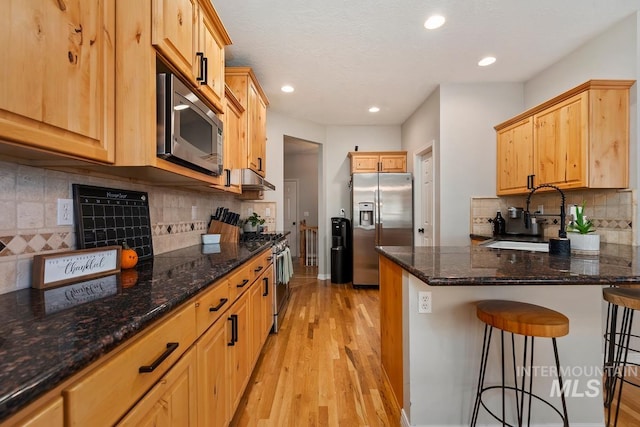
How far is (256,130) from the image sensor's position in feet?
10.1

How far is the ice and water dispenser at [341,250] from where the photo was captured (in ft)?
15.8

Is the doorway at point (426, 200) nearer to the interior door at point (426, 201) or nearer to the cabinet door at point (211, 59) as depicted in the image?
the interior door at point (426, 201)

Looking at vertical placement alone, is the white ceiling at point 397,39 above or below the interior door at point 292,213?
above

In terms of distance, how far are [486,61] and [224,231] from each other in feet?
10.5

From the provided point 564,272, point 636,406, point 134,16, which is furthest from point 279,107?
point 636,406

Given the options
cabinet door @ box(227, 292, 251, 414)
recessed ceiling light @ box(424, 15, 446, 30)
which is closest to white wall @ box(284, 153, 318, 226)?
recessed ceiling light @ box(424, 15, 446, 30)

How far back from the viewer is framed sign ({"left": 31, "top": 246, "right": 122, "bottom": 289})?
1.02 m

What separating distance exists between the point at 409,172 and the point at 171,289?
4259mm

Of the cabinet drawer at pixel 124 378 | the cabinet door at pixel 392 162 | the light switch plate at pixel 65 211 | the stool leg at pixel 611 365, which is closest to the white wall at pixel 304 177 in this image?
the cabinet door at pixel 392 162

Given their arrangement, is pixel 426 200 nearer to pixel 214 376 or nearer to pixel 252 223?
pixel 252 223

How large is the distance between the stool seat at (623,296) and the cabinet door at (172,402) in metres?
2.09

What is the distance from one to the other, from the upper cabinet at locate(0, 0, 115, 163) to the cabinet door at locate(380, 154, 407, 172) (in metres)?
4.22

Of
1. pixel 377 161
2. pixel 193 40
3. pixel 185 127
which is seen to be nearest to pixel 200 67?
pixel 193 40

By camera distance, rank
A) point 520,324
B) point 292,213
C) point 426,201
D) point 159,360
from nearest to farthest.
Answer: point 159,360, point 520,324, point 426,201, point 292,213
